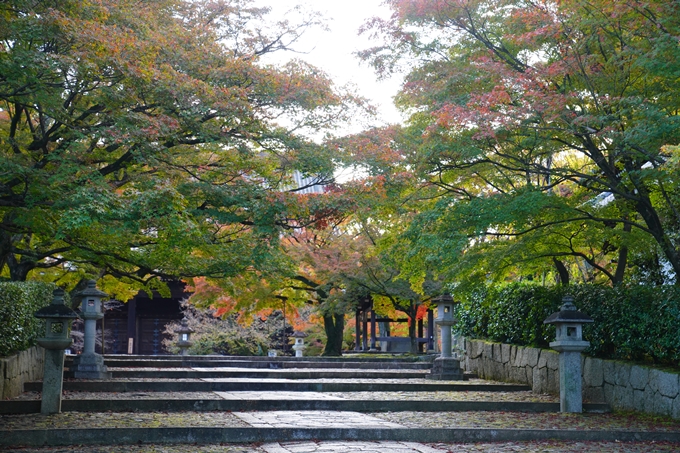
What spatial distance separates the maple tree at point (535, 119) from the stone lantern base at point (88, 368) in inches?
250

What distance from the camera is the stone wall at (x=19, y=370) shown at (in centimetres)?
988

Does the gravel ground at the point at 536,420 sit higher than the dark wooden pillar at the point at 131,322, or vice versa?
the dark wooden pillar at the point at 131,322

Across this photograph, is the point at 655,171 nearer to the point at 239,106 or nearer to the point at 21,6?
the point at 239,106

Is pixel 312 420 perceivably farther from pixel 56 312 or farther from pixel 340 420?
pixel 56 312

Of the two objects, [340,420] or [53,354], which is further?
[53,354]

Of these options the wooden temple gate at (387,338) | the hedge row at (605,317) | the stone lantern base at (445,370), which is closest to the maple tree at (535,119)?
the hedge row at (605,317)

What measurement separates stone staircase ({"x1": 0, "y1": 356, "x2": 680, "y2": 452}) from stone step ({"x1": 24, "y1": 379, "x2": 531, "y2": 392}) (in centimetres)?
2

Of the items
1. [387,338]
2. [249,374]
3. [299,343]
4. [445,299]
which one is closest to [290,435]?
[249,374]

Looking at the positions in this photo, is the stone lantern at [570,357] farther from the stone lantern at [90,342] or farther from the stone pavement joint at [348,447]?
the stone lantern at [90,342]

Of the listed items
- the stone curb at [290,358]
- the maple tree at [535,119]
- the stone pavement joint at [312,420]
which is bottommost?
the stone curb at [290,358]

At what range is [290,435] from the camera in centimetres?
733

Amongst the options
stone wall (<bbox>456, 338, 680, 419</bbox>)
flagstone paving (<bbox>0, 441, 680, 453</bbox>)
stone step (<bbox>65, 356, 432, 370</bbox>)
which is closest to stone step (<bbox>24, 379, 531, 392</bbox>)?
stone wall (<bbox>456, 338, 680, 419</bbox>)

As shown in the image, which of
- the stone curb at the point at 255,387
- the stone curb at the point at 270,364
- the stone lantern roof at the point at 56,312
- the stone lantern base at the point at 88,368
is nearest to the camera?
the stone lantern roof at the point at 56,312

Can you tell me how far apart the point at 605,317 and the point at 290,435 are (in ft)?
19.8
